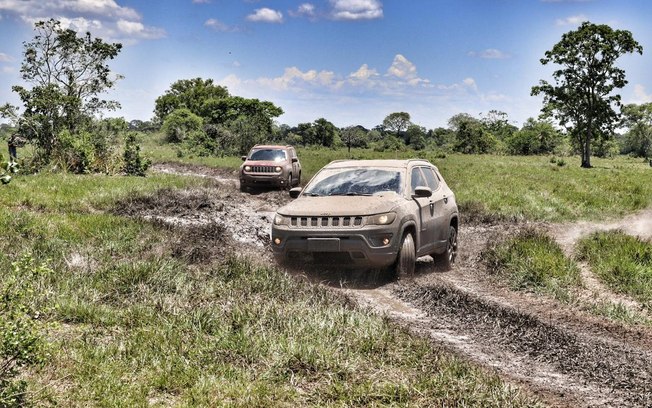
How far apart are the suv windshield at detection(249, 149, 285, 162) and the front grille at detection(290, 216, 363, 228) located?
46.9 feet

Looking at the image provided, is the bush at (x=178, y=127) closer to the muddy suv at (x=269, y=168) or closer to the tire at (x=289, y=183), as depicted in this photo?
the muddy suv at (x=269, y=168)

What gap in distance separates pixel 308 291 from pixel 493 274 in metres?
3.57

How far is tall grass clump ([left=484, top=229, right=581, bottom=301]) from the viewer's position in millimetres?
8375

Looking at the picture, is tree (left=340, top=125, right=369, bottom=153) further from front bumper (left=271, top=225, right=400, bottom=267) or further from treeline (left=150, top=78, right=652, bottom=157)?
front bumper (left=271, top=225, right=400, bottom=267)

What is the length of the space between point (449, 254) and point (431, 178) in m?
1.32

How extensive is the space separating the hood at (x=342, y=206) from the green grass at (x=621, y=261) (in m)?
3.23

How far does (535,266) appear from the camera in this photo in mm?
8898

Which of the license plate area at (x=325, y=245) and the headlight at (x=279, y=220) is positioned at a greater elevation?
the headlight at (x=279, y=220)

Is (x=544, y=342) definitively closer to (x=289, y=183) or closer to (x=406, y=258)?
(x=406, y=258)

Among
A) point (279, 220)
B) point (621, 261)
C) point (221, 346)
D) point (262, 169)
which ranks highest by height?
point (262, 169)

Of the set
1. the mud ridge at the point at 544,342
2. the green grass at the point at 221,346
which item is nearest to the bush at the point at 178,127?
the green grass at the point at 221,346

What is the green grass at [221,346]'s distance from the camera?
165 inches

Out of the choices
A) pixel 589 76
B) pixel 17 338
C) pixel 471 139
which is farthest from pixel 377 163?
pixel 471 139

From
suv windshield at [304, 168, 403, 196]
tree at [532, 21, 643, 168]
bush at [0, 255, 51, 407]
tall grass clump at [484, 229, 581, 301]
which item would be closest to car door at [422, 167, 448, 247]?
suv windshield at [304, 168, 403, 196]
